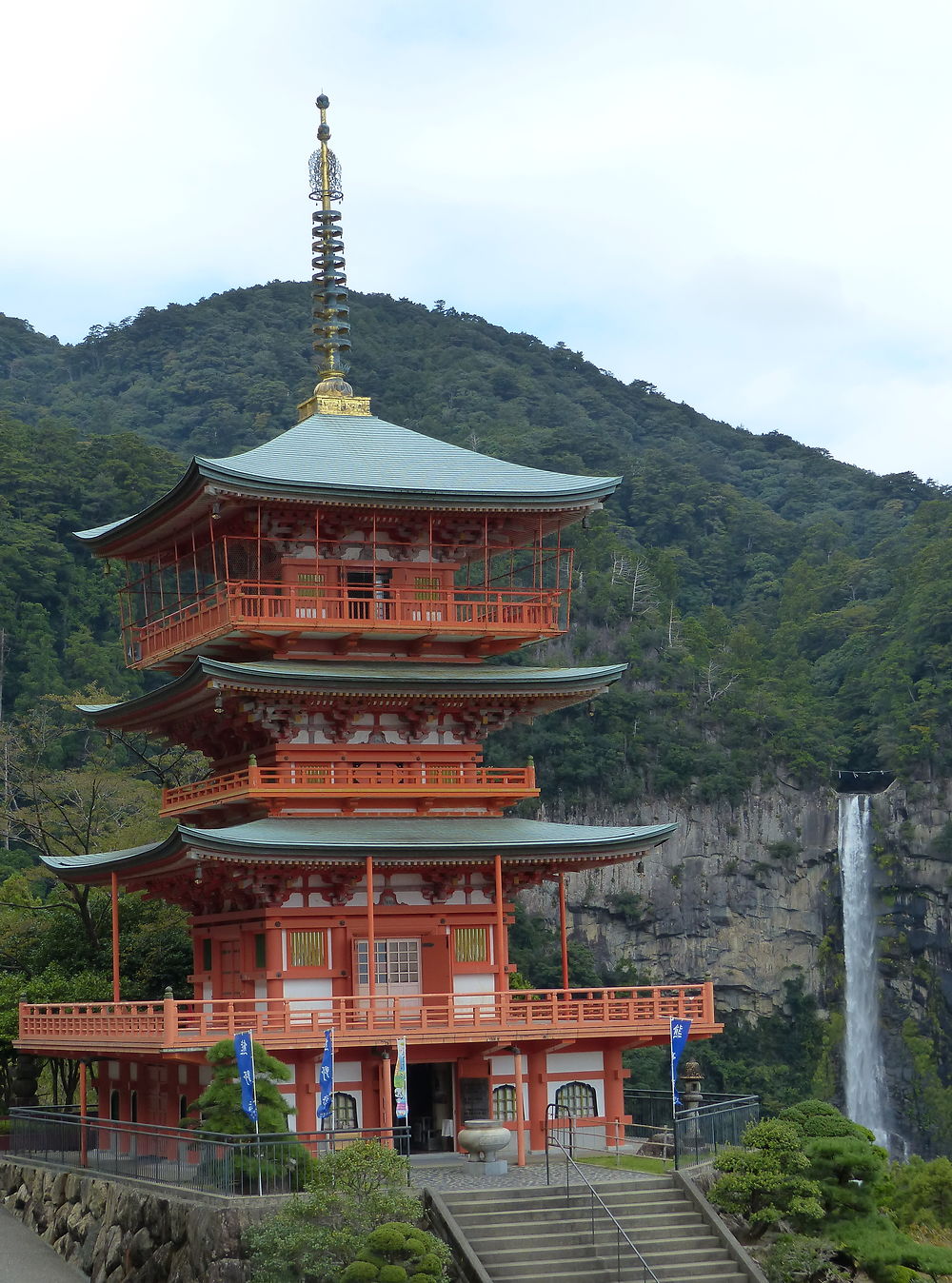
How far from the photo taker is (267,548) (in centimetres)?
3466

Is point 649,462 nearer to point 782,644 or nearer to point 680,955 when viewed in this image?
point 782,644

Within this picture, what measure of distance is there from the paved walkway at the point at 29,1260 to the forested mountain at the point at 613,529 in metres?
46.0

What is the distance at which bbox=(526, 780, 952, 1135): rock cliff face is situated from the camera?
8375 cm

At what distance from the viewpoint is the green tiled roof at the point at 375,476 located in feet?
107

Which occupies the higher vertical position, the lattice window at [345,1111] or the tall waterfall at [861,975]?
the lattice window at [345,1111]

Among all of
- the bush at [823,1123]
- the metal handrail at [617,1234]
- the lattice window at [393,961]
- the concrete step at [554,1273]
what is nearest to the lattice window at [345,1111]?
the lattice window at [393,961]

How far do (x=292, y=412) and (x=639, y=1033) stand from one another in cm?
9087

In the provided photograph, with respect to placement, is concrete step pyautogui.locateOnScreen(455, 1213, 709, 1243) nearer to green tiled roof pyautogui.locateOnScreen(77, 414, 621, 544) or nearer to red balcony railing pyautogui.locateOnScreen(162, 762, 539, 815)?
red balcony railing pyautogui.locateOnScreen(162, 762, 539, 815)

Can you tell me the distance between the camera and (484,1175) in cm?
2856

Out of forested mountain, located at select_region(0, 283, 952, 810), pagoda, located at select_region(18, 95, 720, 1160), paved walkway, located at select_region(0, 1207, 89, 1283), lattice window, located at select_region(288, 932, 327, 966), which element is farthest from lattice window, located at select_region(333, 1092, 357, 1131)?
forested mountain, located at select_region(0, 283, 952, 810)

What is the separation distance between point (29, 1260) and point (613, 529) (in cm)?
8513

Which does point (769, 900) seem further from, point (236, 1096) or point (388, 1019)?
point (236, 1096)

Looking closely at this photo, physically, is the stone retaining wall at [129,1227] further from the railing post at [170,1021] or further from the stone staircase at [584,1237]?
the stone staircase at [584,1237]

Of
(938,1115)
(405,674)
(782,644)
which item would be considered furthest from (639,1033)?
(782,644)
